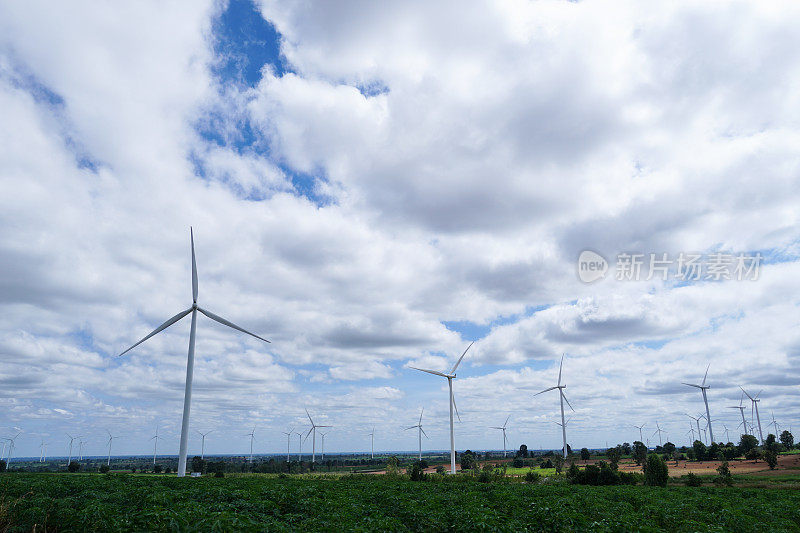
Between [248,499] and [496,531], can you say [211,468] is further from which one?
[496,531]

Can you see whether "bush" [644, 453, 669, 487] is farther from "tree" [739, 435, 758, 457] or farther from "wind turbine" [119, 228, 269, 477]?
"tree" [739, 435, 758, 457]

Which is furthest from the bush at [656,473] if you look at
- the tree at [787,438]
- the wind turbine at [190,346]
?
the tree at [787,438]

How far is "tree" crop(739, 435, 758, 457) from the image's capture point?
162 meters

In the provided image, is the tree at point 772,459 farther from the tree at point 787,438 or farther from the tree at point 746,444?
the tree at point 787,438

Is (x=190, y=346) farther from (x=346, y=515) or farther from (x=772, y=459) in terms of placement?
(x=772, y=459)

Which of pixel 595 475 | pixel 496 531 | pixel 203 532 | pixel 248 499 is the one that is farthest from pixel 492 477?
pixel 203 532

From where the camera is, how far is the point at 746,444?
6476 inches

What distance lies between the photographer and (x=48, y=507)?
26938mm

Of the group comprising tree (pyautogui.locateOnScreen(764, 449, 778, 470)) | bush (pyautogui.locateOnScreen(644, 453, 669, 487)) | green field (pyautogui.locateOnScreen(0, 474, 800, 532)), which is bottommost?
tree (pyautogui.locateOnScreen(764, 449, 778, 470))

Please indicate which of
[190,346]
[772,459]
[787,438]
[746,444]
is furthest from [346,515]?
[787,438]

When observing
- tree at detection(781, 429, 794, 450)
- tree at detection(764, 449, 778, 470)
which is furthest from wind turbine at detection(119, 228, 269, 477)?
tree at detection(781, 429, 794, 450)

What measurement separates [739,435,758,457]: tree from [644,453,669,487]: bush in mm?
111897

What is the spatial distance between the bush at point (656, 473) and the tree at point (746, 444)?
112 m

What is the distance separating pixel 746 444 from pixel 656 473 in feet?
389
